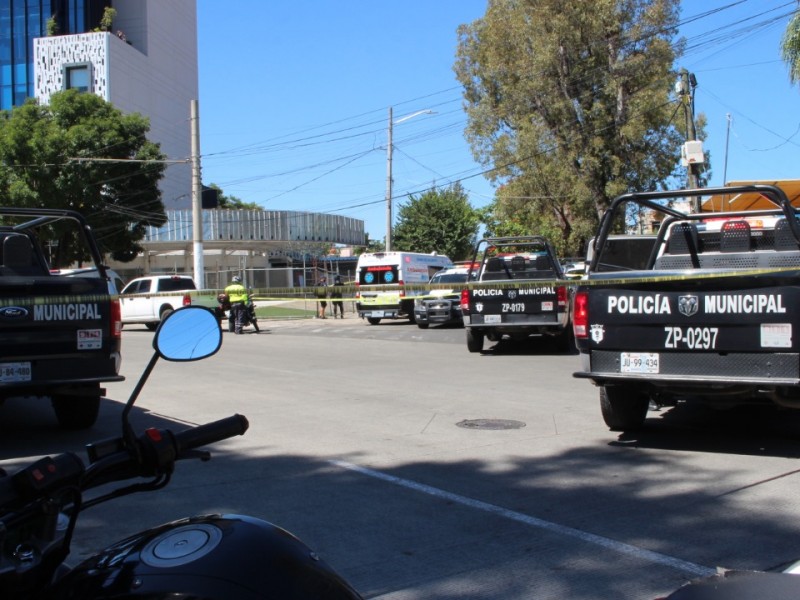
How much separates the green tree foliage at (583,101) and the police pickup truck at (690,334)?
2546cm

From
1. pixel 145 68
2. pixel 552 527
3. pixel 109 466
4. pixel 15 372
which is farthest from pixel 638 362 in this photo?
pixel 145 68

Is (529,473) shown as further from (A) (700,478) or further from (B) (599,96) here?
(B) (599,96)

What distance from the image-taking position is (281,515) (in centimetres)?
531

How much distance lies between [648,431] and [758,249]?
2358mm

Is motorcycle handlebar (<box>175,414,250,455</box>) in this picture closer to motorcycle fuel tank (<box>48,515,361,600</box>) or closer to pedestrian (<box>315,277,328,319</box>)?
motorcycle fuel tank (<box>48,515,361,600</box>)

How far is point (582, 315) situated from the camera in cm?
748

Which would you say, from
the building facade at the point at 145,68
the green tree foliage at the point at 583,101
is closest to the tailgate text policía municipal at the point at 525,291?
the green tree foliage at the point at 583,101

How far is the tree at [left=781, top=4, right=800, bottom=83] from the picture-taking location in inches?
556

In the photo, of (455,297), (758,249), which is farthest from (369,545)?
(455,297)

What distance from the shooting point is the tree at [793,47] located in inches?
556

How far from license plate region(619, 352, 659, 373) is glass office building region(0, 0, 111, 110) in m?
63.5

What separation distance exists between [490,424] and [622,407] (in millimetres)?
1386

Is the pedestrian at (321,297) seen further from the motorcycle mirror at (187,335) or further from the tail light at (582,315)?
the motorcycle mirror at (187,335)

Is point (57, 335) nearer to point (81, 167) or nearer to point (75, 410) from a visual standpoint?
point (75, 410)
